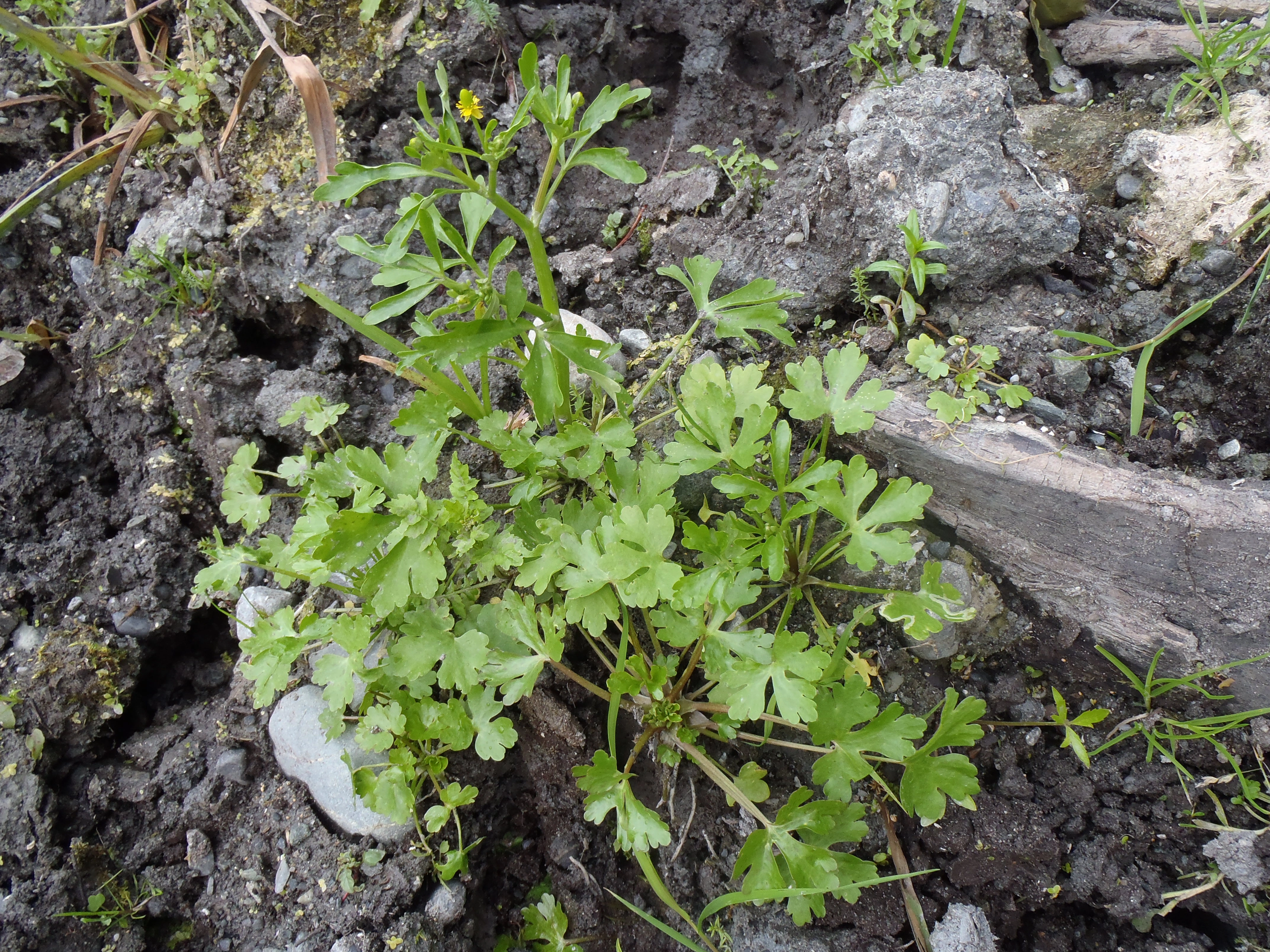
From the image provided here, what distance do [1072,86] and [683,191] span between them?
158cm

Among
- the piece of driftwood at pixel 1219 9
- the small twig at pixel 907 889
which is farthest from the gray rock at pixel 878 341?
the piece of driftwood at pixel 1219 9

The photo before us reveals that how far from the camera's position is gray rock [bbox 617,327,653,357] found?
2.62 meters

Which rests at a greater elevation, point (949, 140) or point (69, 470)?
point (949, 140)

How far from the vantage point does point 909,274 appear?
2.37m

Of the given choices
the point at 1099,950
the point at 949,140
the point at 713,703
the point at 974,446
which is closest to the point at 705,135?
the point at 949,140

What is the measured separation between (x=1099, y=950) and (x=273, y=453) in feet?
10.2

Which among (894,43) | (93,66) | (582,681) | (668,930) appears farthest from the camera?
(93,66)

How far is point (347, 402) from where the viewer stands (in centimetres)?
271

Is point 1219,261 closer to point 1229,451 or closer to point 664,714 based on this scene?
point 1229,451

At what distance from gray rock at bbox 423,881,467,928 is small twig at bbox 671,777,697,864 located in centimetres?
62

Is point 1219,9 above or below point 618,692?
above

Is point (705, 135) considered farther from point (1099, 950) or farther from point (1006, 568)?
point (1099, 950)

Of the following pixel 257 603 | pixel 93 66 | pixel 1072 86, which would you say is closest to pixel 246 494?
pixel 257 603

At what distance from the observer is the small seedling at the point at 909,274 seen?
89.7 inches
